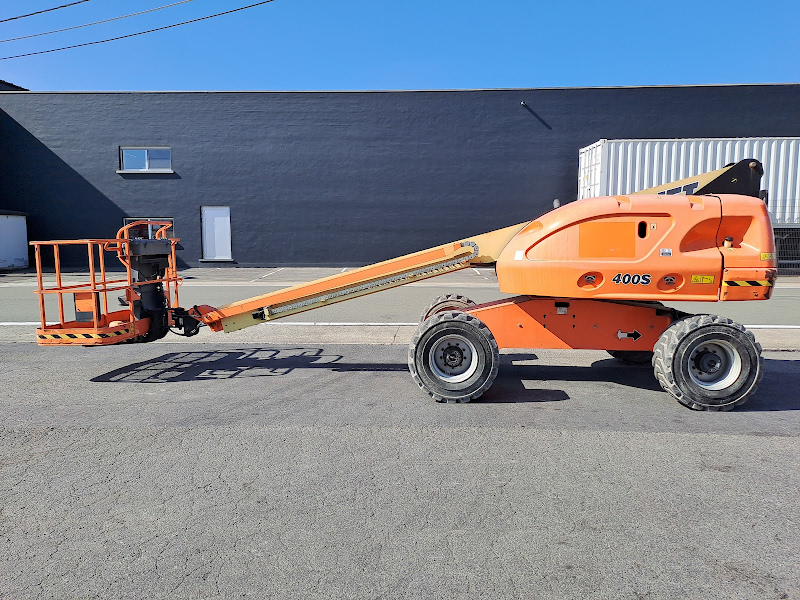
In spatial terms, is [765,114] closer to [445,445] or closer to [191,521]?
[445,445]

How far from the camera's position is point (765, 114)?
22547mm

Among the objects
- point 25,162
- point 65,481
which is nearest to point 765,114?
point 65,481

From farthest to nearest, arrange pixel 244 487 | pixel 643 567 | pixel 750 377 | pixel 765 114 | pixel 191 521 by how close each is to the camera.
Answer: pixel 765 114 → pixel 750 377 → pixel 244 487 → pixel 191 521 → pixel 643 567

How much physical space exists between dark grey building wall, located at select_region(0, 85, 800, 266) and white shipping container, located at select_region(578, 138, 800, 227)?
431cm

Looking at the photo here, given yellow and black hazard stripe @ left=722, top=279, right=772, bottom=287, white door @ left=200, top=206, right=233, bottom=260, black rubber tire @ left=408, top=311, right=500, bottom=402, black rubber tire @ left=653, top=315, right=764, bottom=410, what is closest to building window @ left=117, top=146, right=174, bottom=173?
white door @ left=200, top=206, right=233, bottom=260

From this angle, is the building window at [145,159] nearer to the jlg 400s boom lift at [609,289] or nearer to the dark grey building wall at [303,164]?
the dark grey building wall at [303,164]

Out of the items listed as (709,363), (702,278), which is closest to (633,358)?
(709,363)

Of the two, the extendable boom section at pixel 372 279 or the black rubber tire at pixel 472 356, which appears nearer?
the black rubber tire at pixel 472 356

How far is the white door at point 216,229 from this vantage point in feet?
79.8

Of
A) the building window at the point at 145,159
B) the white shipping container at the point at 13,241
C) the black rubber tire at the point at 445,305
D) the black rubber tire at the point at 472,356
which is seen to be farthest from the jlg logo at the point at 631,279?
the white shipping container at the point at 13,241

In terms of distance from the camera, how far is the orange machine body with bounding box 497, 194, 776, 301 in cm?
530

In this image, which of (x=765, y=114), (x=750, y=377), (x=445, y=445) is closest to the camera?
(x=445, y=445)

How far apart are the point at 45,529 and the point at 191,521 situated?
2.63 feet

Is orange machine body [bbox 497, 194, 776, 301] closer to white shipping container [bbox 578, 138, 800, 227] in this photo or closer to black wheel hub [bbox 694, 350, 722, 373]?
black wheel hub [bbox 694, 350, 722, 373]
